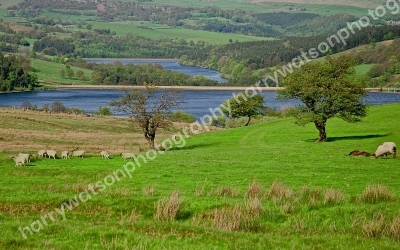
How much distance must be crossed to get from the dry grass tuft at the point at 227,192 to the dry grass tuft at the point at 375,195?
5262mm

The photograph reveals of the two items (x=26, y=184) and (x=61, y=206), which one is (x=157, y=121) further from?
(x=61, y=206)

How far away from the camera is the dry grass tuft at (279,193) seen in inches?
893

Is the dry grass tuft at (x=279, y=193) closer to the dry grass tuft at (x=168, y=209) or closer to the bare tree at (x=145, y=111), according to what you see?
the dry grass tuft at (x=168, y=209)

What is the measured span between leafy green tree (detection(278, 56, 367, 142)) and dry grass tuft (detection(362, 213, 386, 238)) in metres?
31.5

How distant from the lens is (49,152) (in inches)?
1666

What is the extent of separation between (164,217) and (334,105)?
Answer: 107 feet

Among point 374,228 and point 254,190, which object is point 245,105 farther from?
point 374,228

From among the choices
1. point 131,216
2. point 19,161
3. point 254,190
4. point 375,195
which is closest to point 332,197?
point 375,195

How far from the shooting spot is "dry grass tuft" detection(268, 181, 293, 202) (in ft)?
74.4

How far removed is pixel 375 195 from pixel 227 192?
20.2 ft

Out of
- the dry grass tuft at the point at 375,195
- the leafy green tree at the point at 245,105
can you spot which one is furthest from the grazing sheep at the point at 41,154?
the leafy green tree at the point at 245,105

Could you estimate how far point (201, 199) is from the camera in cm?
2236

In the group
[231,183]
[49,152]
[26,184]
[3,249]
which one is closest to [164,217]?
[3,249]

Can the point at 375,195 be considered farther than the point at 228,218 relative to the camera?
Yes
